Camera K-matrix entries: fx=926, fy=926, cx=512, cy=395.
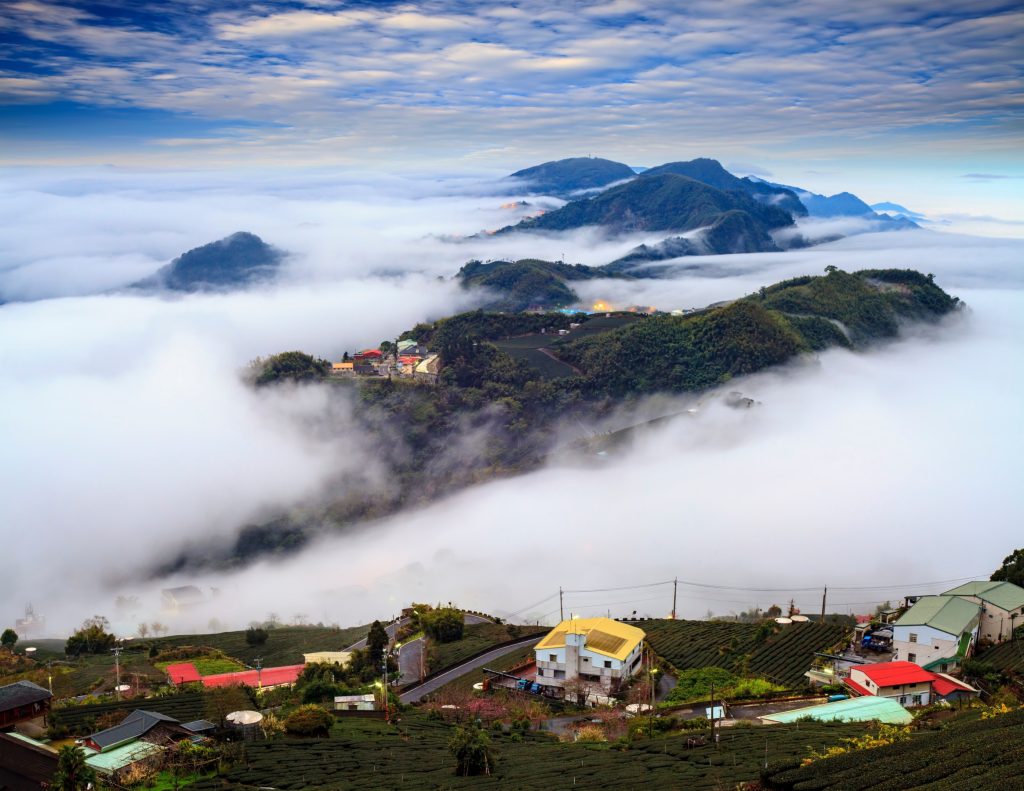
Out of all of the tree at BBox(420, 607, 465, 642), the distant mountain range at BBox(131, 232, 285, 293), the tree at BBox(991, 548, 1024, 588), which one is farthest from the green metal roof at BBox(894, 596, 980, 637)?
the distant mountain range at BBox(131, 232, 285, 293)

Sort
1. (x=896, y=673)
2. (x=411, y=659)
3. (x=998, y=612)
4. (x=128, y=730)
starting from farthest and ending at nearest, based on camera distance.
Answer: (x=411, y=659) → (x=998, y=612) → (x=896, y=673) → (x=128, y=730)

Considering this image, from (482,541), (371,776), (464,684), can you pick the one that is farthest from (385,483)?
(371,776)

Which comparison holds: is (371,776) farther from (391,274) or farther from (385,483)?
(391,274)

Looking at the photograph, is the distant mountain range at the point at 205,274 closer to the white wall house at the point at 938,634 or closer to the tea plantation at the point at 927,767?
the white wall house at the point at 938,634

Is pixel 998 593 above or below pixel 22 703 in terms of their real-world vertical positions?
below

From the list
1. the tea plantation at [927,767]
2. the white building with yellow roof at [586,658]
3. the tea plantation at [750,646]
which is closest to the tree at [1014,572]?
the tea plantation at [750,646]

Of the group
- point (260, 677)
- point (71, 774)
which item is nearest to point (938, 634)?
point (260, 677)

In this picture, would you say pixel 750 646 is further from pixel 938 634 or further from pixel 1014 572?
pixel 1014 572
